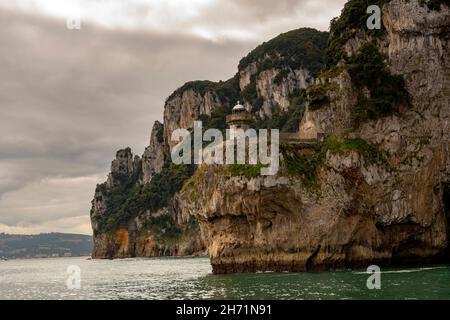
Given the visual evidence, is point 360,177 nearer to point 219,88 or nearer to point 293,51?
point 293,51

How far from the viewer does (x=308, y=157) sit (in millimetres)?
44281

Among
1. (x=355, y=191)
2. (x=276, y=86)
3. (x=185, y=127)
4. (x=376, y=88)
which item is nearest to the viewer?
(x=355, y=191)

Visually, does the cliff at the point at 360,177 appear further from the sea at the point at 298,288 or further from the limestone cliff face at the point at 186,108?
the limestone cliff face at the point at 186,108

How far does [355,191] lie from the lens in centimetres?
4419

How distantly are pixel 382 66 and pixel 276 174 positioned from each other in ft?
48.1

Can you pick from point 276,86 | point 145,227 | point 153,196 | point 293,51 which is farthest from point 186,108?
point 145,227

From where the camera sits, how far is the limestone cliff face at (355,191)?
42.5 metres

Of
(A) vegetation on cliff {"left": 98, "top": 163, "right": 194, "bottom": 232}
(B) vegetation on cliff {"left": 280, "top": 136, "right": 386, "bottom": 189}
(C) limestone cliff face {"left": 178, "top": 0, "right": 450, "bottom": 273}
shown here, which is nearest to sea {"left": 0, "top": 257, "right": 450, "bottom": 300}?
(C) limestone cliff face {"left": 178, "top": 0, "right": 450, "bottom": 273}

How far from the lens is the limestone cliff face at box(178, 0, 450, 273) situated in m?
42.5

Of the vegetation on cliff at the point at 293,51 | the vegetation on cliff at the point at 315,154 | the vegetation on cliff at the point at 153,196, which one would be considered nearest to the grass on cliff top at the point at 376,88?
the vegetation on cliff at the point at 315,154
